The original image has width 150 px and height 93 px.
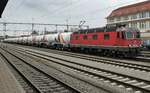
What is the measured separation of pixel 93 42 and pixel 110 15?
78655mm

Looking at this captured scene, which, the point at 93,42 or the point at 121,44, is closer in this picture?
the point at 121,44

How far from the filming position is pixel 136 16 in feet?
306

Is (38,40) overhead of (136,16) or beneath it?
beneath

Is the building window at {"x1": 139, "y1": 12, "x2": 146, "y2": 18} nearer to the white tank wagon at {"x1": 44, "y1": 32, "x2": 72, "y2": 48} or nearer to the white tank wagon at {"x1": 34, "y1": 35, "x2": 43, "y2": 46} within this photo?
the white tank wagon at {"x1": 34, "y1": 35, "x2": 43, "y2": 46}

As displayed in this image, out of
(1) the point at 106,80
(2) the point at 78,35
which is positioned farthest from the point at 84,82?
(2) the point at 78,35

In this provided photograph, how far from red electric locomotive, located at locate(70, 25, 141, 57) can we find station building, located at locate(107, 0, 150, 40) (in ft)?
145

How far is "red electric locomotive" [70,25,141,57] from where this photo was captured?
2791 centimetres

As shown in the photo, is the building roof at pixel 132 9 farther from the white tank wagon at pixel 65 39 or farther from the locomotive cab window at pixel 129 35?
the locomotive cab window at pixel 129 35

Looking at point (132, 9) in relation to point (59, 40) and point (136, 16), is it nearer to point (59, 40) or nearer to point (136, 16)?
point (136, 16)

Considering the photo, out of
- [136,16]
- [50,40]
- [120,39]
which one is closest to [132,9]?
[136,16]

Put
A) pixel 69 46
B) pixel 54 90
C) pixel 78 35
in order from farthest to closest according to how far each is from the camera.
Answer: pixel 69 46 < pixel 78 35 < pixel 54 90

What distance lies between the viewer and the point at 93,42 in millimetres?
33875

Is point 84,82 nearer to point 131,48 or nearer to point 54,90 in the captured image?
point 54,90

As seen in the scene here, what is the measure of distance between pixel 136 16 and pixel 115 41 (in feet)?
221
